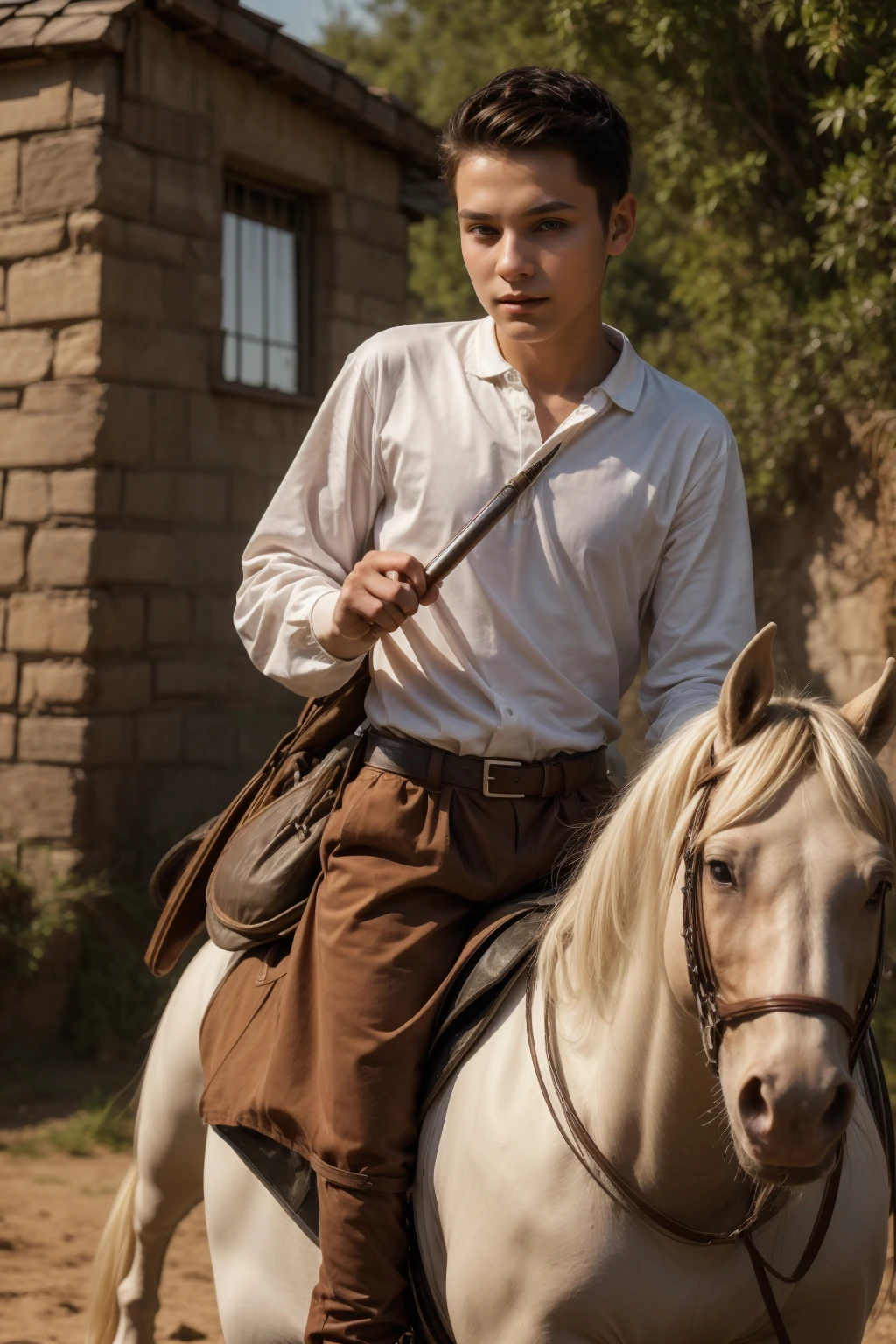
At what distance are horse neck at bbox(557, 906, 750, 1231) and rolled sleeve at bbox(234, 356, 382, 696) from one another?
2.61 ft

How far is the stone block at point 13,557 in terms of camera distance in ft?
21.3

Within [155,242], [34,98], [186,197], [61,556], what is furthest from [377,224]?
[61,556]

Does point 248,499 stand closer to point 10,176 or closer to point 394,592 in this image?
point 10,176

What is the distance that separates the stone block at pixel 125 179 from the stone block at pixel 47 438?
98 centimetres

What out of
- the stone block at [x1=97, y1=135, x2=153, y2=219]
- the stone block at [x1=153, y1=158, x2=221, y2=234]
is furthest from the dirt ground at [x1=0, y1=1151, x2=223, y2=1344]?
the stone block at [x1=153, y1=158, x2=221, y2=234]

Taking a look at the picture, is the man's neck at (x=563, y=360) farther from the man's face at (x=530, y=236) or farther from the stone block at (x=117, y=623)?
the stone block at (x=117, y=623)

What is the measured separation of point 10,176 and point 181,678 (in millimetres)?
2540

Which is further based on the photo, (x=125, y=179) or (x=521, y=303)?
(x=125, y=179)

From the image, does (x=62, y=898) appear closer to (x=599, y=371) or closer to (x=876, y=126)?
(x=599, y=371)

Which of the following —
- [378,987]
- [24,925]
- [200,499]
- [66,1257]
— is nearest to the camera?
[378,987]

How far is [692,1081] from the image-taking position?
1.86 m

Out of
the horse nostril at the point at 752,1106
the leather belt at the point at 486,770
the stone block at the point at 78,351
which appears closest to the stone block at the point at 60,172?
the stone block at the point at 78,351

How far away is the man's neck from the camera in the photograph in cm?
246

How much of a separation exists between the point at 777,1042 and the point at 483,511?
956mm
